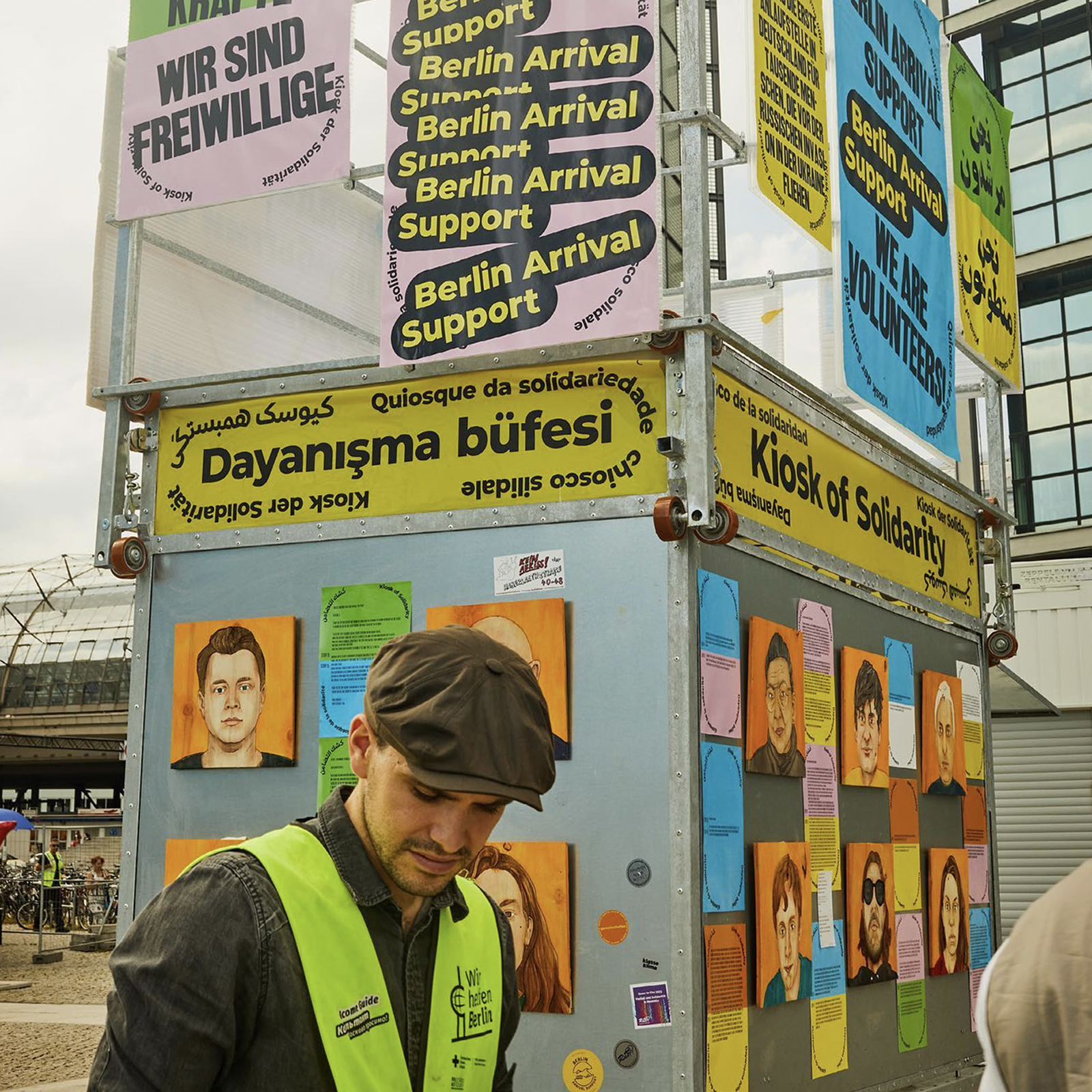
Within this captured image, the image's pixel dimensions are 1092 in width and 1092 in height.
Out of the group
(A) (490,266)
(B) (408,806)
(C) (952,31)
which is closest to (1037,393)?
(C) (952,31)

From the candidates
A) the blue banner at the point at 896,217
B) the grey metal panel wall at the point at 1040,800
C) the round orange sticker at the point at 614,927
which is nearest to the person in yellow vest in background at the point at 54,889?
the grey metal panel wall at the point at 1040,800

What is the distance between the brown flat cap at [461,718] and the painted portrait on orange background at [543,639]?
2.89 m

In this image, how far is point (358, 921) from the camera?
8.02ft

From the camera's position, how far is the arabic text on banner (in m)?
8.33

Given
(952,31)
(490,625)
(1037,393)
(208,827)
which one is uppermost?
(952,31)

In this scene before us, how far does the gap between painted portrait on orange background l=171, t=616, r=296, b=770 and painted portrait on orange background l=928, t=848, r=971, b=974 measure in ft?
Result: 11.4

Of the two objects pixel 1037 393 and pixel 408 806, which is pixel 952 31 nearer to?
pixel 1037 393

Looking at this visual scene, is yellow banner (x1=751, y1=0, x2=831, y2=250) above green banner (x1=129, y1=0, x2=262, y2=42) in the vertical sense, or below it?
below

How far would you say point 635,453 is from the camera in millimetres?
5465

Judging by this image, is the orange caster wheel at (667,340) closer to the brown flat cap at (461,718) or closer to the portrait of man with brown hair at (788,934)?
the portrait of man with brown hair at (788,934)

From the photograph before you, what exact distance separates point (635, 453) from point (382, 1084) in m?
3.35

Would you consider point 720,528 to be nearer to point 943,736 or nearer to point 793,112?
point 793,112

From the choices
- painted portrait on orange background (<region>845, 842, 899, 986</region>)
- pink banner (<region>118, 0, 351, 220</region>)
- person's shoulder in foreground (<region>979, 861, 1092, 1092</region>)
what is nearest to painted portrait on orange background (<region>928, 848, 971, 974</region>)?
painted portrait on orange background (<region>845, 842, 899, 986</region>)

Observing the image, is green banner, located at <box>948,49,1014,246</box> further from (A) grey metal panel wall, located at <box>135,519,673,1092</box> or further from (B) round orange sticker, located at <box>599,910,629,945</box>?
(B) round orange sticker, located at <box>599,910,629,945</box>
